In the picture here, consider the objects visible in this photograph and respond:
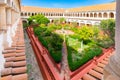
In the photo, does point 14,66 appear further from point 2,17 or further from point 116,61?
point 116,61

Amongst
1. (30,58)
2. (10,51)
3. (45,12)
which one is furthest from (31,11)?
(10,51)

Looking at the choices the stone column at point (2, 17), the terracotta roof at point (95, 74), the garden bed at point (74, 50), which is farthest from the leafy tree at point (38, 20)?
the stone column at point (2, 17)

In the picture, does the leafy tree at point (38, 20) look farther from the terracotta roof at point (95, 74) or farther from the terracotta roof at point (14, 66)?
the terracotta roof at point (14, 66)

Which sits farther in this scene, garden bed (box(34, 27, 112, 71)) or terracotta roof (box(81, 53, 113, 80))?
garden bed (box(34, 27, 112, 71))

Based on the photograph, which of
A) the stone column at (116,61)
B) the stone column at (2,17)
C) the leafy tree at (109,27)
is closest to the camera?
the stone column at (116,61)

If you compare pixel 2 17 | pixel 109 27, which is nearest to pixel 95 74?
pixel 2 17

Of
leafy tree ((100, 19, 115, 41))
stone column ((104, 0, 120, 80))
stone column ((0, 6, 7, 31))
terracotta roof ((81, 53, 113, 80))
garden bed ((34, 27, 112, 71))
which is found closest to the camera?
stone column ((104, 0, 120, 80))

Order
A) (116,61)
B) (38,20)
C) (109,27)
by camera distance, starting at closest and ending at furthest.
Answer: (116,61)
(109,27)
(38,20)

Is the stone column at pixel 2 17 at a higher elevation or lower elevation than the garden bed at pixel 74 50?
higher

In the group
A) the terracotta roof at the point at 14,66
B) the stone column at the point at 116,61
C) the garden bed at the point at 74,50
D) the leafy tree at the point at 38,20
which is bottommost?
the garden bed at the point at 74,50

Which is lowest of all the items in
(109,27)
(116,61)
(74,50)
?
(74,50)

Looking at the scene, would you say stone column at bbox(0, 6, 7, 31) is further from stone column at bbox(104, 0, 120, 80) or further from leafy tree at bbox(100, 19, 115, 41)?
leafy tree at bbox(100, 19, 115, 41)

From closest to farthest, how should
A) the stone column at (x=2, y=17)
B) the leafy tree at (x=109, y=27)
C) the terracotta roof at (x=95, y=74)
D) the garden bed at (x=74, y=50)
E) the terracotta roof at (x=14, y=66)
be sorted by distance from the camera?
the terracotta roof at (x=14, y=66) → the stone column at (x=2, y=17) → the terracotta roof at (x=95, y=74) → the garden bed at (x=74, y=50) → the leafy tree at (x=109, y=27)

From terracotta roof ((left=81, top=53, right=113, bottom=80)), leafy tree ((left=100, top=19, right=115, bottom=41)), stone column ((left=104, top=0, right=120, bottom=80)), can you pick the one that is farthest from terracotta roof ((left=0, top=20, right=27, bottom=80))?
leafy tree ((left=100, top=19, right=115, bottom=41))
